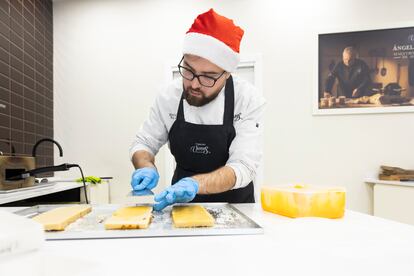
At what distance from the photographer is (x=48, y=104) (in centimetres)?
338

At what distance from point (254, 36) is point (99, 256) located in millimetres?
3044

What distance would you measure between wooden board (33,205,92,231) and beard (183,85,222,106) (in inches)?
28.6

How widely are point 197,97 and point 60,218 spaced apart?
864 mm

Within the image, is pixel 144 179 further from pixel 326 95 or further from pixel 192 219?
pixel 326 95

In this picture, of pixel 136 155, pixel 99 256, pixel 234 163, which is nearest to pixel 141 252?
pixel 99 256

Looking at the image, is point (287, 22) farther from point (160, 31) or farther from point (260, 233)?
point (260, 233)

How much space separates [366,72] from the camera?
311 centimetres

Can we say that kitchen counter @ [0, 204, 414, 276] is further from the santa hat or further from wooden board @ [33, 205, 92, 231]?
the santa hat

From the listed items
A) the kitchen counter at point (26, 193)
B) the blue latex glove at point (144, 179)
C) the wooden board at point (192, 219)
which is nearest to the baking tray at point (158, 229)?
the wooden board at point (192, 219)

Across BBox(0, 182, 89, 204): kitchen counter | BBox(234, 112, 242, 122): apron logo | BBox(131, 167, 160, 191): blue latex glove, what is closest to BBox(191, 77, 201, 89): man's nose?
BBox(234, 112, 242, 122): apron logo

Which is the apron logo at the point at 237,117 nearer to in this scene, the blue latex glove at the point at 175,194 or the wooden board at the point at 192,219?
the blue latex glove at the point at 175,194

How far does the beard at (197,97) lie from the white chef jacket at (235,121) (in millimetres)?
55

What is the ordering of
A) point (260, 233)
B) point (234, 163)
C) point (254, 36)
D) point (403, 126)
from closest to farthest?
point (260, 233) → point (234, 163) → point (403, 126) → point (254, 36)

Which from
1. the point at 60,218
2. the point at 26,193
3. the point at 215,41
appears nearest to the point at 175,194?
the point at 60,218
